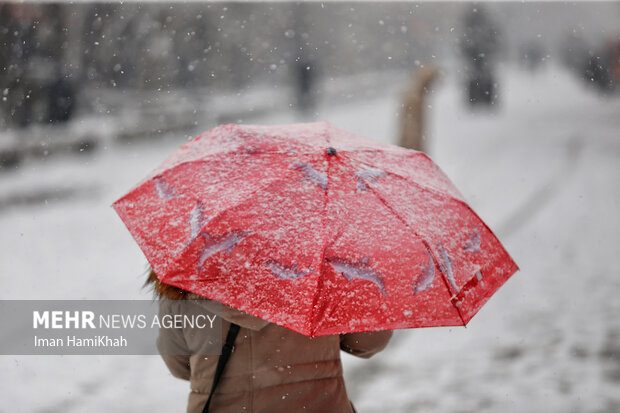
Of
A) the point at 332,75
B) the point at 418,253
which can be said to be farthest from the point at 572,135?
the point at 332,75

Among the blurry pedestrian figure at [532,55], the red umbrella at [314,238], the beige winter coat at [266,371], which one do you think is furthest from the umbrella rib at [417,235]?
the blurry pedestrian figure at [532,55]

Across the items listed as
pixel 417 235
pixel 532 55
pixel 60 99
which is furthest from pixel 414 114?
pixel 532 55

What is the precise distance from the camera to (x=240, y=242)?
1.79 metres

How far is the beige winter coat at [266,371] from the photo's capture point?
1.87m

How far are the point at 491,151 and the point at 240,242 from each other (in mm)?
14095

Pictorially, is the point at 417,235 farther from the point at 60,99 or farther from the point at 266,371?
the point at 60,99

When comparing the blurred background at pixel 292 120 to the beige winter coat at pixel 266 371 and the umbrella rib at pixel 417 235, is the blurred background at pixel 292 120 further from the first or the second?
the umbrella rib at pixel 417 235

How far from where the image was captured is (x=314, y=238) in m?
1.77

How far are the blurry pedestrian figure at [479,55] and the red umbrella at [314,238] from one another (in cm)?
1867

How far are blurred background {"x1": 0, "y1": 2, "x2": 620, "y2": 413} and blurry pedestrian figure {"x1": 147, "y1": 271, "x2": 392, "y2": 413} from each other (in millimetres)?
2161

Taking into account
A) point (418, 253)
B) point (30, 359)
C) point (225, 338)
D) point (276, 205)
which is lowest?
point (30, 359)

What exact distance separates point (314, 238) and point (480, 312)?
4077 mm

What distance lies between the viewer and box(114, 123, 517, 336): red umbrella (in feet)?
5.71

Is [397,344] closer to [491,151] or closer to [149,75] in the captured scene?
[491,151]
